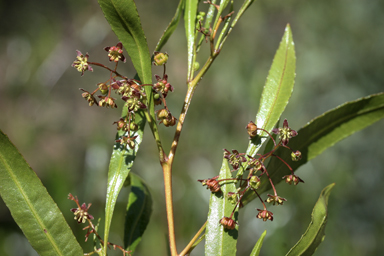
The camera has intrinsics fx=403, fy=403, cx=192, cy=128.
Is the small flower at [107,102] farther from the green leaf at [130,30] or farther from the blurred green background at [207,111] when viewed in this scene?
the blurred green background at [207,111]

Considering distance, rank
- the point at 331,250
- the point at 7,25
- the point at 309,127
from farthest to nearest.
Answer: the point at 7,25 → the point at 331,250 → the point at 309,127

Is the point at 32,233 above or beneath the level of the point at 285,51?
beneath

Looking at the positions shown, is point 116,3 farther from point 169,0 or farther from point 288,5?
point 169,0

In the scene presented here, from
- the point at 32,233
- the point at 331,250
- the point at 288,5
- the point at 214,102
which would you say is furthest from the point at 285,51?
the point at 288,5

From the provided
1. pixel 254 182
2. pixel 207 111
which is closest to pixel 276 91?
pixel 254 182

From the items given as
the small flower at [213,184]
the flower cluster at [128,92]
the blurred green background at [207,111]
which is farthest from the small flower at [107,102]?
Answer: the blurred green background at [207,111]

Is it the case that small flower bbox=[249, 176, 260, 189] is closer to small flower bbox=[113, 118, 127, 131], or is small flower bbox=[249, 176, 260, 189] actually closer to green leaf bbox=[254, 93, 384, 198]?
green leaf bbox=[254, 93, 384, 198]

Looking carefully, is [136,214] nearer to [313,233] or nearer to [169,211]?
[169,211]

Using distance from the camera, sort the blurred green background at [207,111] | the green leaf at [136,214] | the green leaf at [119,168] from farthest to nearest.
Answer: the blurred green background at [207,111] < the green leaf at [136,214] < the green leaf at [119,168]
